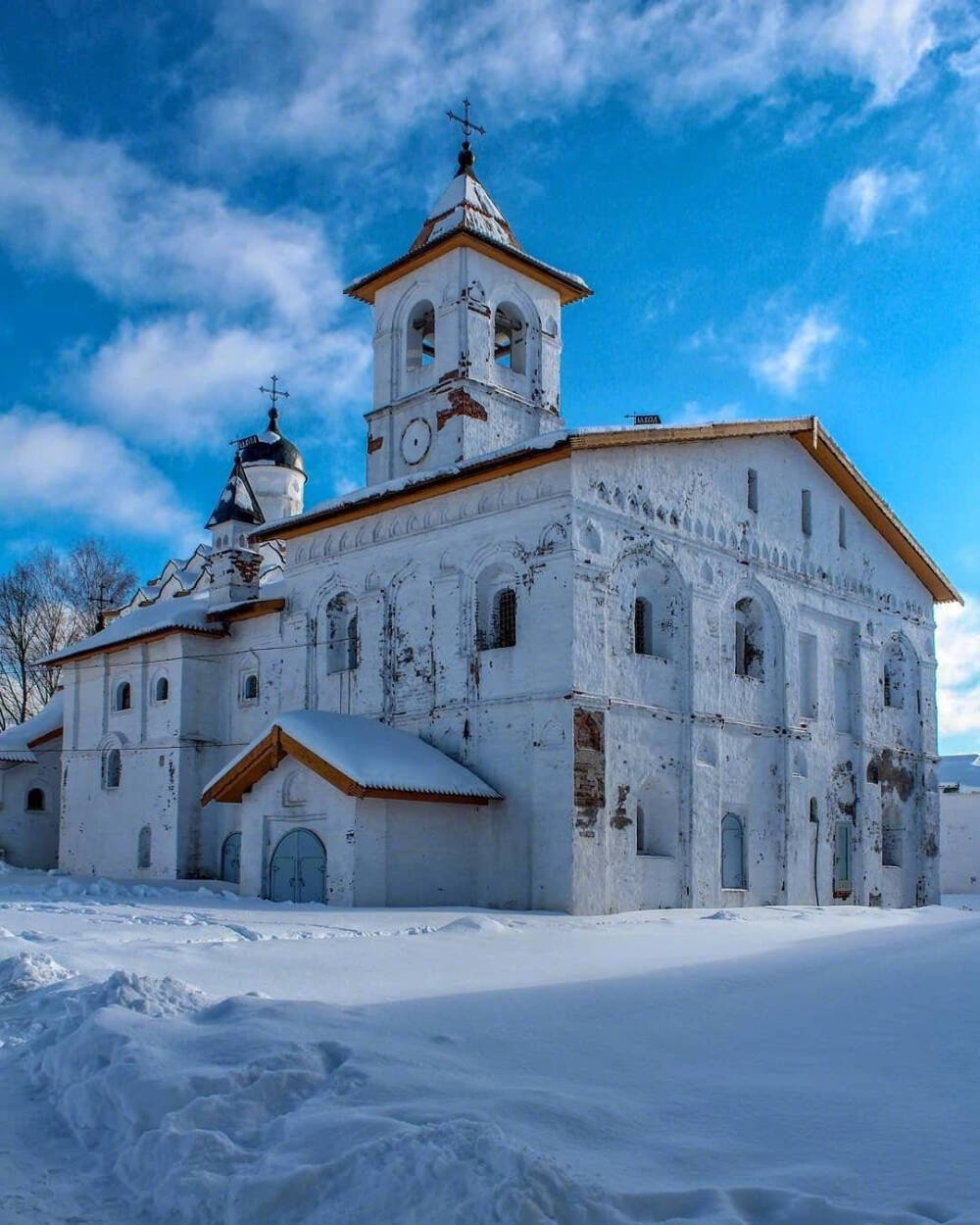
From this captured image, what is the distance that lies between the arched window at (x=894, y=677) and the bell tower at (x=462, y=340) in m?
8.64

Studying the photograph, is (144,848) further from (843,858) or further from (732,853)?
(843,858)

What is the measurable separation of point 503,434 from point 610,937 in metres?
12.5

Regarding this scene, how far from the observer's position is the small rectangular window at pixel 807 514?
76.2 ft

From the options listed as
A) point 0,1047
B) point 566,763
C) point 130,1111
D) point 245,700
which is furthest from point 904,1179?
point 245,700

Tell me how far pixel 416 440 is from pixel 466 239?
12.8 feet

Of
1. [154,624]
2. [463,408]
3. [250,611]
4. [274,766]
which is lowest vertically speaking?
[274,766]

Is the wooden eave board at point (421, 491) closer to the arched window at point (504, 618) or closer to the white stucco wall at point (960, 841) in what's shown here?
the arched window at point (504, 618)

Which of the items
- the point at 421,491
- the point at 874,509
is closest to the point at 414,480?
the point at 421,491

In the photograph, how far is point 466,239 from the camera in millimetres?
22906

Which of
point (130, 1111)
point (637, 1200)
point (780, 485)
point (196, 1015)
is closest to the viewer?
point (637, 1200)

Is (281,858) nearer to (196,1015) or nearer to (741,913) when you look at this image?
(741,913)

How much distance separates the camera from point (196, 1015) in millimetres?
6402

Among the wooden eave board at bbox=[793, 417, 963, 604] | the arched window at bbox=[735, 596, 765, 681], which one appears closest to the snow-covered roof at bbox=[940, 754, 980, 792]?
the wooden eave board at bbox=[793, 417, 963, 604]

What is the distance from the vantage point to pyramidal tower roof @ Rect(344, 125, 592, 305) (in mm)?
23094
